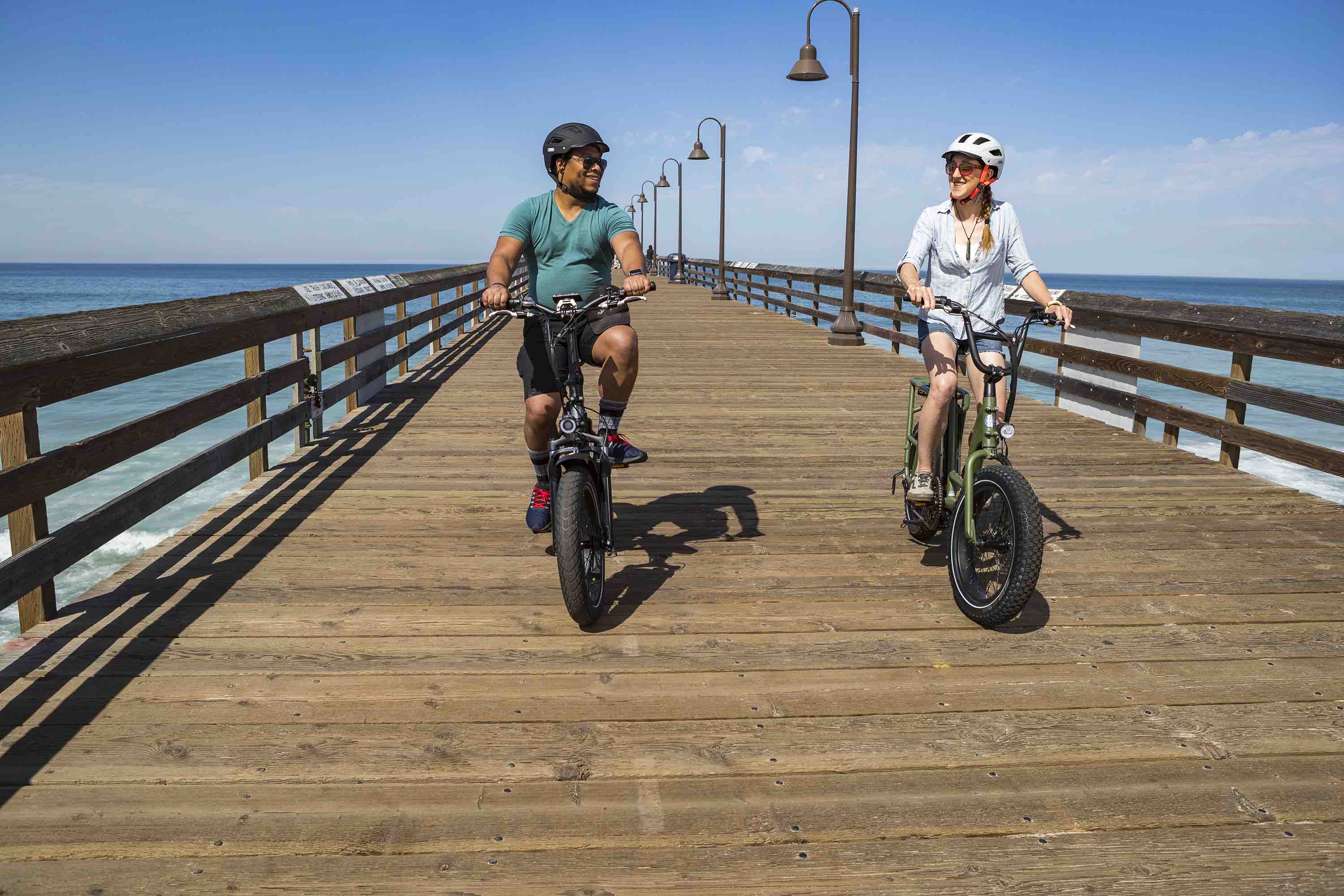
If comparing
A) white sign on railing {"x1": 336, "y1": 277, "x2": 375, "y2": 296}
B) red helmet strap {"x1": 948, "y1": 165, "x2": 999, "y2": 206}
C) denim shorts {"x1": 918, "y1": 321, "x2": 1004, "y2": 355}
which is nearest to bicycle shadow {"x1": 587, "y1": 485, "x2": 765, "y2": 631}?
denim shorts {"x1": 918, "y1": 321, "x2": 1004, "y2": 355}

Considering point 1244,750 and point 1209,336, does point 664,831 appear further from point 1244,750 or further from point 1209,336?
point 1209,336

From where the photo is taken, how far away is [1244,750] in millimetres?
2842

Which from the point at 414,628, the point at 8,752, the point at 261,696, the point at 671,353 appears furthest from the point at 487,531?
the point at 671,353

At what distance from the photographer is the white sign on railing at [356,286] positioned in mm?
7848

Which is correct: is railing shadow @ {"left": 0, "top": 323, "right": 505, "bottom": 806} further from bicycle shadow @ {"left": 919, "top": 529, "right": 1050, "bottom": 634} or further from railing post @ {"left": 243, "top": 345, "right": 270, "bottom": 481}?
bicycle shadow @ {"left": 919, "top": 529, "right": 1050, "bottom": 634}

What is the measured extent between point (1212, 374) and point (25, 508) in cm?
636

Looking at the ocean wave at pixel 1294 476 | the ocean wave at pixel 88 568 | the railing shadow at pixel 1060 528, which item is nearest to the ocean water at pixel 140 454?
the ocean wave at pixel 88 568

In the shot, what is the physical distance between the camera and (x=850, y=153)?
1437 centimetres

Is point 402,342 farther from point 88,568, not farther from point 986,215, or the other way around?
point 986,215

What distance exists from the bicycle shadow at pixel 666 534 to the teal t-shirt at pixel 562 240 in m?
1.24

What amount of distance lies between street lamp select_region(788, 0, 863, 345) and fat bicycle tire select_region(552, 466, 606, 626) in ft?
37.8

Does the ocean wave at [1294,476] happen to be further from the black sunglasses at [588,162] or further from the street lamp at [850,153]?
the black sunglasses at [588,162]

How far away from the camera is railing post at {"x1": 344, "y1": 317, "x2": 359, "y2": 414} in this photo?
818 centimetres

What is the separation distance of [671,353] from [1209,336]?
8031 millimetres
